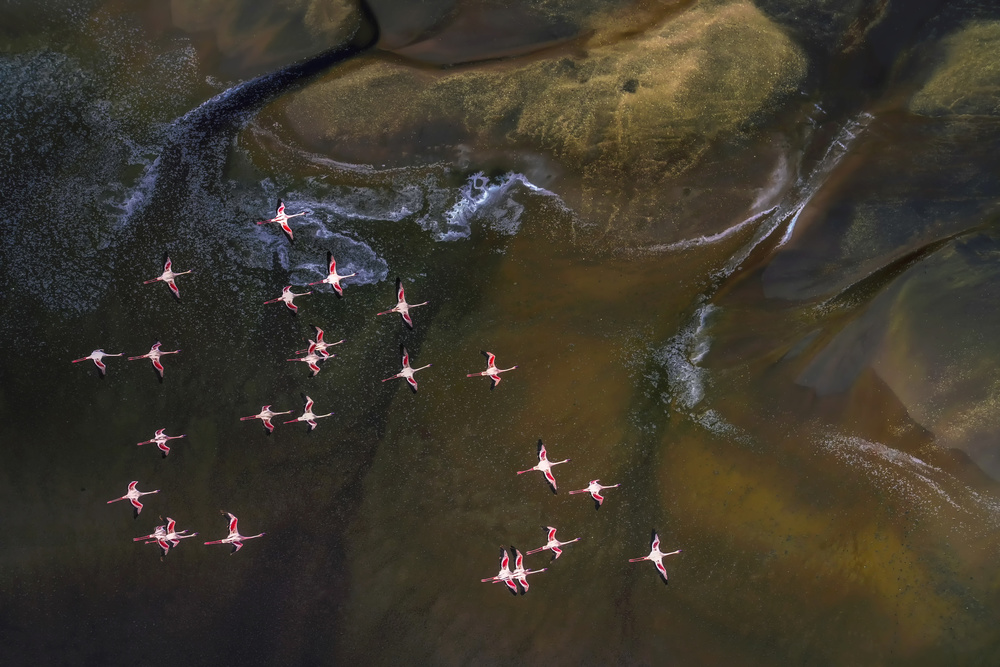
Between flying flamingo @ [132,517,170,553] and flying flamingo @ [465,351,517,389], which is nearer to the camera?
flying flamingo @ [465,351,517,389]

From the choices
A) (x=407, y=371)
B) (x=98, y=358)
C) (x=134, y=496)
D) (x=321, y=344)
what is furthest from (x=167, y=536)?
(x=407, y=371)

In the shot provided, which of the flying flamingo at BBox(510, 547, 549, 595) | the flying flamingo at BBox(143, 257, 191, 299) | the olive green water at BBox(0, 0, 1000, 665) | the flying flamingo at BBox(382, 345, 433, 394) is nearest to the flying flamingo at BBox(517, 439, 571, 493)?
the olive green water at BBox(0, 0, 1000, 665)

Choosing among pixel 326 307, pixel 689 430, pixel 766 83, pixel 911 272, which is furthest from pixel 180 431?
pixel 911 272

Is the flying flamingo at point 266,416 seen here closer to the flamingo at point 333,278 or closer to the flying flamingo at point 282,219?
the flamingo at point 333,278

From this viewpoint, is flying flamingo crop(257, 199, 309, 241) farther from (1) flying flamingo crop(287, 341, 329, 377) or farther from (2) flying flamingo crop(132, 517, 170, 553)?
(2) flying flamingo crop(132, 517, 170, 553)

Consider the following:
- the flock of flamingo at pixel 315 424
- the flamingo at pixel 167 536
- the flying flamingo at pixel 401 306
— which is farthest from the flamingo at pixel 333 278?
the flamingo at pixel 167 536

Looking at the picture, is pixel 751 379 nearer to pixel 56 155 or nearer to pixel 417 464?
pixel 417 464

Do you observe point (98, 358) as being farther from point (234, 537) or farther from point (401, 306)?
point (401, 306)
